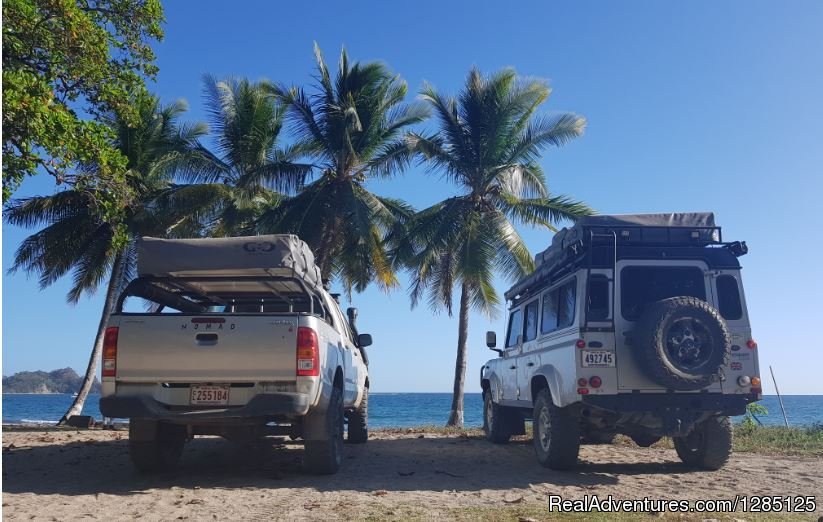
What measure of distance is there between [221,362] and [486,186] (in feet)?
41.1

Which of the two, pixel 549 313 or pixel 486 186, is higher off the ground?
pixel 486 186

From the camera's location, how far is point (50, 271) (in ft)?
66.2

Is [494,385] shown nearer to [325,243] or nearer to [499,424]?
[499,424]

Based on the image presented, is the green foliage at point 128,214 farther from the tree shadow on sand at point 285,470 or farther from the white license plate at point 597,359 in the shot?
the white license plate at point 597,359

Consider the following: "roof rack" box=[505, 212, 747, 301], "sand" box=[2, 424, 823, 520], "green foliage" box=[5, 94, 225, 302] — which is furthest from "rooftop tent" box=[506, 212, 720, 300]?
"green foliage" box=[5, 94, 225, 302]

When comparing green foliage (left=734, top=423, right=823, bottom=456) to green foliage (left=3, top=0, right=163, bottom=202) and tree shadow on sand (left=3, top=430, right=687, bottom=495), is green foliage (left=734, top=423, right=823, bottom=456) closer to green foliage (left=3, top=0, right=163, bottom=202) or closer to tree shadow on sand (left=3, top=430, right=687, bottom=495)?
tree shadow on sand (left=3, top=430, right=687, bottom=495)

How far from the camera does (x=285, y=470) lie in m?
8.29

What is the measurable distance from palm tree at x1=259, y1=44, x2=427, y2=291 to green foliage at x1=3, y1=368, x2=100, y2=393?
128012 millimetres

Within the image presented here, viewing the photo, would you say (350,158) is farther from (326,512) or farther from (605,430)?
(326,512)

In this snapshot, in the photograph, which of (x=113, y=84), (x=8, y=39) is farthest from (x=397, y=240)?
(x=8, y=39)

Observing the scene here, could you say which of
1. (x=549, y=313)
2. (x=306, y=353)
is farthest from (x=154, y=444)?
(x=549, y=313)

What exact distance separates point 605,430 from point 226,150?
14696mm

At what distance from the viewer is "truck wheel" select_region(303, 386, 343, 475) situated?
7578mm

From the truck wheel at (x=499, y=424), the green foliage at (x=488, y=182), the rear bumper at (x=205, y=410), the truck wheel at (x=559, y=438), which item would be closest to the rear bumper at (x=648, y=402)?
the truck wheel at (x=559, y=438)
